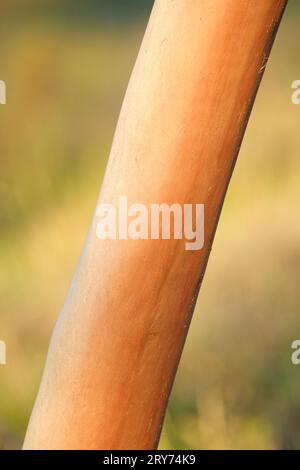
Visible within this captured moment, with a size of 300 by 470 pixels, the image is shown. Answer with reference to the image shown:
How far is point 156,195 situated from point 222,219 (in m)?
0.51

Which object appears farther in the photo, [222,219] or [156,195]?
[222,219]

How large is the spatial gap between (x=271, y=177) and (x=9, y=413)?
0.52 metres

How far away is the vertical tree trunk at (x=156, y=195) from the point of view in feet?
1.53

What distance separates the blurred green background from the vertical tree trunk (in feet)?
1.53

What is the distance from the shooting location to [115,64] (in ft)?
3.15

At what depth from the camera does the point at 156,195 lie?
0.47 meters

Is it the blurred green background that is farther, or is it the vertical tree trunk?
the blurred green background

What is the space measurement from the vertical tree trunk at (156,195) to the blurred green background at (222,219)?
0.47m

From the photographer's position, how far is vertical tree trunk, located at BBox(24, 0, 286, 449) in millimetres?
466

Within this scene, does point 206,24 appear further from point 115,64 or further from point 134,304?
point 115,64

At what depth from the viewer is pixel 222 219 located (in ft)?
3.18

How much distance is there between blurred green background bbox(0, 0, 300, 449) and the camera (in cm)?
95

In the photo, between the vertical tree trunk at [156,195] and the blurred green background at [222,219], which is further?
the blurred green background at [222,219]
